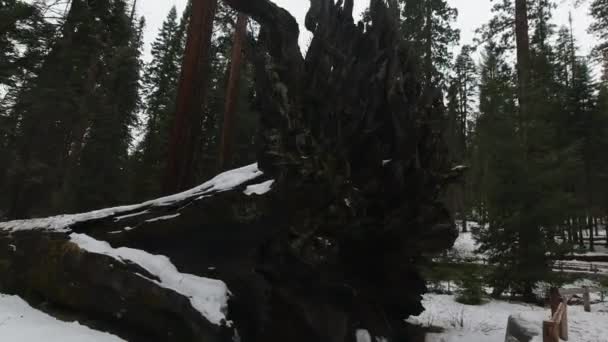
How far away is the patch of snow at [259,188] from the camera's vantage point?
5.07m

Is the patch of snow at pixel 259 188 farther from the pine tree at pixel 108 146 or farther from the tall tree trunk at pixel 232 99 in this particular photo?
the pine tree at pixel 108 146

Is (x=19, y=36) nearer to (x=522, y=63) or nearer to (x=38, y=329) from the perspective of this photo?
(x=38, y=329)

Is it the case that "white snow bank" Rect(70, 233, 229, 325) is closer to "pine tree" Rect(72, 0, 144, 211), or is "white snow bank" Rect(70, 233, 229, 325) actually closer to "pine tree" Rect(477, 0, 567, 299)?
"pine tree" Rect(477, 0, 567, 299)

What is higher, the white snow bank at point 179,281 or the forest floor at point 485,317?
the white snow bank at point 179,281

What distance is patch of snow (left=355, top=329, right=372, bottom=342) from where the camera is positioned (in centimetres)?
518

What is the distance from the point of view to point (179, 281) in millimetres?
4961

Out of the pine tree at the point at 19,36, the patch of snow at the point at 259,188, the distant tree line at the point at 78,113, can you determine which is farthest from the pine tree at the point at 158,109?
the patch of snow at the point at 259,188

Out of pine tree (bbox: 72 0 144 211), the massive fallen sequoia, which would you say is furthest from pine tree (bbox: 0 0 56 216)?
the massive fallen sequoia

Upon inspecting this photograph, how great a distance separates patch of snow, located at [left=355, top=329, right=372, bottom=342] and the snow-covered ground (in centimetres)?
170

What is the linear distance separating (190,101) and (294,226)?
4664 mm

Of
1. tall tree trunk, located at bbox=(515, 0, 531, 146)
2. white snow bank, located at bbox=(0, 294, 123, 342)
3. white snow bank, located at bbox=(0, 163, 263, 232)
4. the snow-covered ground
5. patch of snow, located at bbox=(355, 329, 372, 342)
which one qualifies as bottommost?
the snow-covered ground

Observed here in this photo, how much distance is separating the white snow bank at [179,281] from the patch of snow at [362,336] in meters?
1.95

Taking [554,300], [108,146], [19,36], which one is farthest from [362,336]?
[108,146]

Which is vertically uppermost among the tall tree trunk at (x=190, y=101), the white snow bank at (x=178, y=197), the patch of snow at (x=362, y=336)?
the tall tree trunk at (x=190, y=101)
